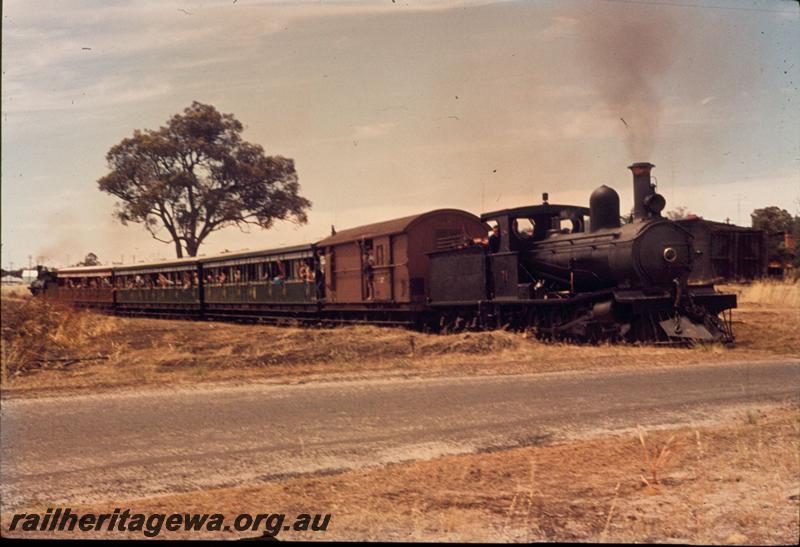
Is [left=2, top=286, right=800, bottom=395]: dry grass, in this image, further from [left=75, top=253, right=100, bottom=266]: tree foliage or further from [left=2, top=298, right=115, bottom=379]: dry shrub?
[left=75, top=253, right=100, bottom=266]: tree foliage

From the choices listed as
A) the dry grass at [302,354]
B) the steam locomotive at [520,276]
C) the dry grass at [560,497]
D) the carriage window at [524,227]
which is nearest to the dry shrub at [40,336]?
the dry grass at [302,354]

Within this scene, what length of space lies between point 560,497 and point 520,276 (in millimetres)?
12058

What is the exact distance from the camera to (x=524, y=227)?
1733 centimetres

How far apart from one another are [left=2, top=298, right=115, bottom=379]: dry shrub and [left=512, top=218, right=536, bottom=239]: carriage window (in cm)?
951

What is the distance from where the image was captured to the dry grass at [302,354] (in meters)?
12.8

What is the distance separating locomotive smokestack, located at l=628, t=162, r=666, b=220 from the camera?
15.2m

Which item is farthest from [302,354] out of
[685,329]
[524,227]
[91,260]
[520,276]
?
[91,260]

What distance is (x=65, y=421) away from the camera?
28.9 ft

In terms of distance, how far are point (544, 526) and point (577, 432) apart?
3.23 meters

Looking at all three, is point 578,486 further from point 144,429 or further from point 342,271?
point 342,271

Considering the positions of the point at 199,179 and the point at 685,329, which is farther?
the point at 199,179

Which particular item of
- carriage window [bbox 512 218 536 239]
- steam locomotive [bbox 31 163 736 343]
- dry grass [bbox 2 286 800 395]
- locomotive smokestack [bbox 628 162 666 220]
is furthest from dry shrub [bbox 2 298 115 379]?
locomotive smokestack [bbox 628 162 666 220]

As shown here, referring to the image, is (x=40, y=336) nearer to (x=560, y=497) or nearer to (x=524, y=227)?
(x=524, y=227)

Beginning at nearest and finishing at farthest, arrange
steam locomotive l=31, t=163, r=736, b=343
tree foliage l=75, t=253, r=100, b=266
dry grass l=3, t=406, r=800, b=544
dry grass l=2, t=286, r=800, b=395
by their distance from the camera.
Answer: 1. dry grass l=3, t=406, r=800, b=544
2. dry grass l=2, t=286, r=800, b=395
3. steam locomotive l=31, t=163, r=736, b=343
4. tree foliage l=75, t=253, r=100, b=266
